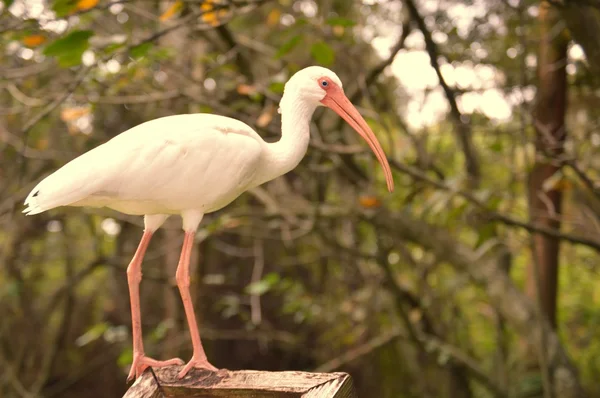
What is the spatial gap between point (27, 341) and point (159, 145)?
547 cm

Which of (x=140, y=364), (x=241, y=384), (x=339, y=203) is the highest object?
(x=241, y=384)

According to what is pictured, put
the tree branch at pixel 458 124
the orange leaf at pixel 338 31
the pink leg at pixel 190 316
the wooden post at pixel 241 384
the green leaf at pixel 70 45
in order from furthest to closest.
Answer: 1. the orange leaf at pixel 338 31
2. the tree branch at pixel 458 124
3. the green leaf at pixel 70 45
4. the pink leg at pixel 190 316
5. the wooden post at pixel 241 384

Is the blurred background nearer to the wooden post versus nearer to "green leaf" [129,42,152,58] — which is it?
"green leaf" [129,42,152,58]

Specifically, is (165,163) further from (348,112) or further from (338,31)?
(338,31)

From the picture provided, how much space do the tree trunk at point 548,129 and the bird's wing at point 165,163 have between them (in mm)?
1760

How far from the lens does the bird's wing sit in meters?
2.06

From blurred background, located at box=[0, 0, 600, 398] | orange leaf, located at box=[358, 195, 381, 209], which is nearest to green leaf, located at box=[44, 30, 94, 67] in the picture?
blurred background, located at box=[0, 0, 600, 398]

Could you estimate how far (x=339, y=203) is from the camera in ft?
16.4

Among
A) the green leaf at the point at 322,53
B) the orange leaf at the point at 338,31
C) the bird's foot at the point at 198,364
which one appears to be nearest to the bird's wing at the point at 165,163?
the bird's foot at the point at 198,364

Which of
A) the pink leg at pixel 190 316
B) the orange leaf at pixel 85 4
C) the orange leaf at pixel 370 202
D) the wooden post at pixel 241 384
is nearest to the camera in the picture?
the wooden post at pixel 241 384

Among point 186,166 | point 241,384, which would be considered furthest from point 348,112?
point 241,384

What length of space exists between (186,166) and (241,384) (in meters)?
0.66

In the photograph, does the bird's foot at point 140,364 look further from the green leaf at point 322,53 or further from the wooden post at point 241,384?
the green leaf at point 322,53

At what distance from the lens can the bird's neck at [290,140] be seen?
7.37 feet
